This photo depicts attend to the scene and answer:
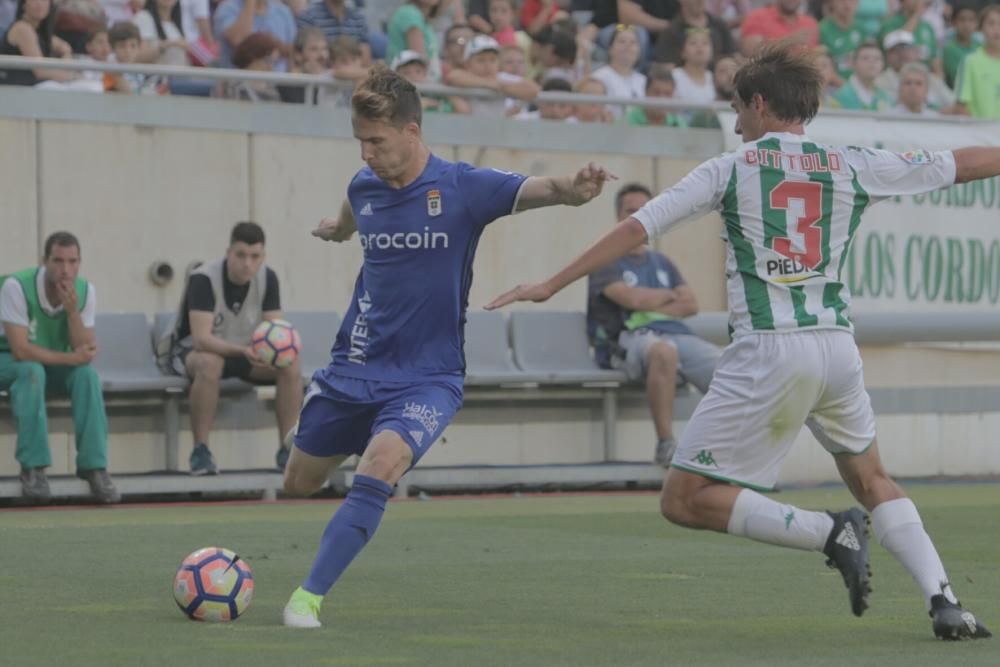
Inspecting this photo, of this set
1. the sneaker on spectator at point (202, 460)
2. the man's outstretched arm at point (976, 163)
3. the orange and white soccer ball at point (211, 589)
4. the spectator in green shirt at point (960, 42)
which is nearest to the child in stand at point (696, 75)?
the spectator in green shirt at point (960, 42)

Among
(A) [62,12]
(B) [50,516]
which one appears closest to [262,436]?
(B) [50,516]

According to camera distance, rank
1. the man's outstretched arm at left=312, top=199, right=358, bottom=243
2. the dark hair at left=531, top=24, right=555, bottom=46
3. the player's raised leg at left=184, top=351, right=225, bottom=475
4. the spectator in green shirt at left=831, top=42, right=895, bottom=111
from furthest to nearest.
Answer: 1. the spectator in green shirt at left=831, top=42, right=895, bottom=111
2. the dark hair at left=531, top=24, right=555, bottom=46
3. the player's raised leg at left=184, top=351, right=225, bottom=475
4. the man's outstretched arm at left=312, top=199, right=358, bottom=243

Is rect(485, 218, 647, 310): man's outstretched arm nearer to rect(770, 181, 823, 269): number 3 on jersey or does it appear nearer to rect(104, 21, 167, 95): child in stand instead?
rect(770, 181, 823, 269): number 3 on jersey

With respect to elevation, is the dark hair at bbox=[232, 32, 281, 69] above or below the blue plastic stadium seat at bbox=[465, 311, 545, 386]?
above

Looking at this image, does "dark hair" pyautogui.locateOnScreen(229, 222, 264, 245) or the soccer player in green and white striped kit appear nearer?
the soccer player in green and white striped kit

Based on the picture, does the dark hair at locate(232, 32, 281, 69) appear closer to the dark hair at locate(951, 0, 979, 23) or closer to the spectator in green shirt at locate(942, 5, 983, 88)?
the spectator in green shirt at locate(942, 5, 983, 88)

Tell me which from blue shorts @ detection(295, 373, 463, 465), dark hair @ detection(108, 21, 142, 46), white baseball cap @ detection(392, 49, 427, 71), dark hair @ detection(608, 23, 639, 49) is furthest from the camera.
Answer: dark hair @ detection(608, 23, 639, 49)

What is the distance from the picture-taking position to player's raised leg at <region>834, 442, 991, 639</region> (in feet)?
21.3

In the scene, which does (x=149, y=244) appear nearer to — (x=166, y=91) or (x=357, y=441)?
(x=166, y=91)

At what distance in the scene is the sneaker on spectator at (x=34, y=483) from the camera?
1308cm

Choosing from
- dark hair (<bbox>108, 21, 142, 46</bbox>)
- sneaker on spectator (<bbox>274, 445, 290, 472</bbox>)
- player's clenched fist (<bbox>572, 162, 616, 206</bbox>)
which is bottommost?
sneaker on spectator (<bbox>274, 445, 290, 472</bbox>)

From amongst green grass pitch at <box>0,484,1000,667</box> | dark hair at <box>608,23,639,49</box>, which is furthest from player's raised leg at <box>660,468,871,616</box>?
dark hair at <box>608,23,639,49</box>

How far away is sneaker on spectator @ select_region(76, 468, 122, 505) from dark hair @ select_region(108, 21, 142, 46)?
355 cm

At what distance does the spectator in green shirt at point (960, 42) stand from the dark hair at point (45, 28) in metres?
9.50
